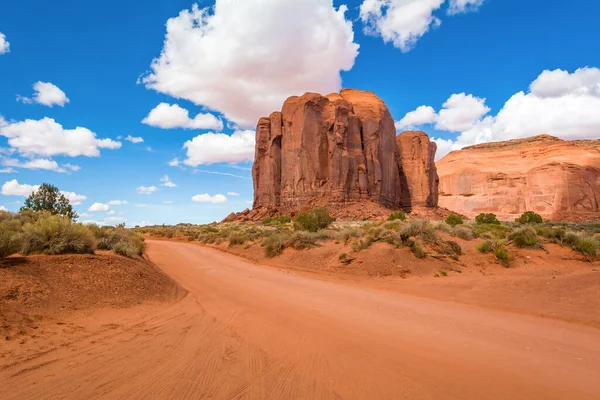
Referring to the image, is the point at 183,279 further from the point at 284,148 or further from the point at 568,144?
the point at 568,144

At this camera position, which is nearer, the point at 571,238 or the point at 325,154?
the point at 571,238

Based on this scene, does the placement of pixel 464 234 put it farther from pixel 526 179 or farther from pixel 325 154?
pixel 526 179

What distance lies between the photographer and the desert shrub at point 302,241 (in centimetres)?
1845

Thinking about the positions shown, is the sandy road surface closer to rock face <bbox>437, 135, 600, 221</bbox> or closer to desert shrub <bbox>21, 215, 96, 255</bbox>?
desert shrub <bbox>21, 215, 96, 255</bbox>

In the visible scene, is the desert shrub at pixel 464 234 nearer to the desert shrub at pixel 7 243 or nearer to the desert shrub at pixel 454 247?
the desert shrub at pixel 454 247

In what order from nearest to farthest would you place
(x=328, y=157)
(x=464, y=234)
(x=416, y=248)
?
(x=416, y=248)
(x=464, y=234)
(x=328, y=157)

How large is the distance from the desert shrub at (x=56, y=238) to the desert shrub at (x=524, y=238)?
1705 cm

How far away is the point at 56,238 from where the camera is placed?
28.7ft

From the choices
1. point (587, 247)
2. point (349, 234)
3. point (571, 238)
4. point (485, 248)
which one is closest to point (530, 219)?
point (571, 238)

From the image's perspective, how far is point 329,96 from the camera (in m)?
67.9

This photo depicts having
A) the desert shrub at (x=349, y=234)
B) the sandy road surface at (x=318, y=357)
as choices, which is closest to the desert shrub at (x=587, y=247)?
the desert shrub at (x=349, y=234)

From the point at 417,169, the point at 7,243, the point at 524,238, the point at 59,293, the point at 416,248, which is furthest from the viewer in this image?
the point at 417,169

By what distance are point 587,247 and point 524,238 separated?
2429mm

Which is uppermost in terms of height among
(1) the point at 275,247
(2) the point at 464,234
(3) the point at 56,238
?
(3) the point at 56,238
